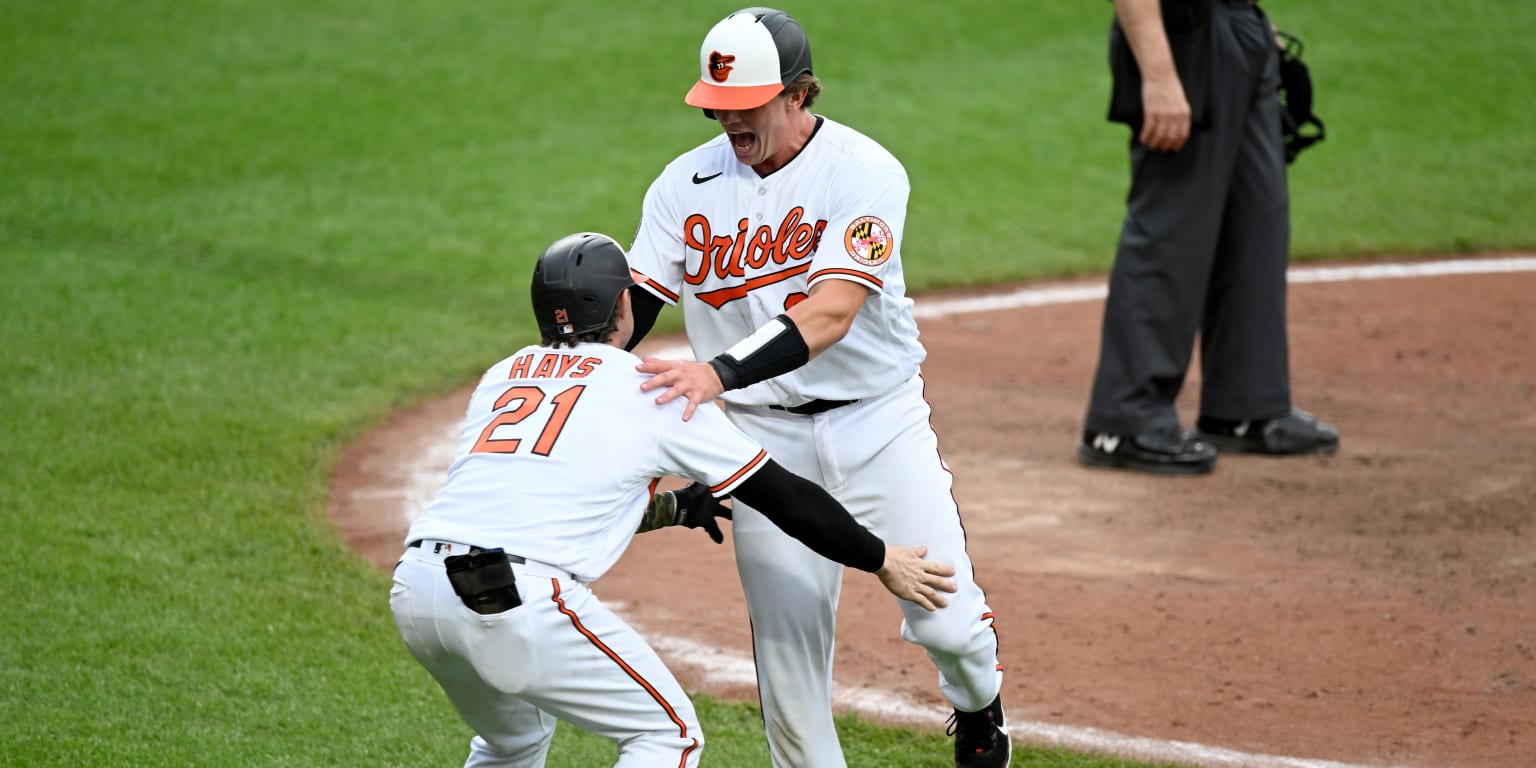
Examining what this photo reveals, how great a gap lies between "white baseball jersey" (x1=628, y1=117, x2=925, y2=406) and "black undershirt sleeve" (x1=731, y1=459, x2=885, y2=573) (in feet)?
1.77

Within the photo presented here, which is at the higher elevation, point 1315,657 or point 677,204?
point 677,204

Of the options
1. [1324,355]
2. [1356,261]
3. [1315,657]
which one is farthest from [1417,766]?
[1356,261]

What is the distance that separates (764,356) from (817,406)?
398 mm

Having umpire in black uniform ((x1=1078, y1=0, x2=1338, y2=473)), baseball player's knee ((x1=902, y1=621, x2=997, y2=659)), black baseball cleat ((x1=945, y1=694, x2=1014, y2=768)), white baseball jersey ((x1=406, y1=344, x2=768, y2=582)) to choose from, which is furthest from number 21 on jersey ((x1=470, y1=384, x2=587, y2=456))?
umpire in black uniform ((x1=1078, y1=0, x2=1338, y2=473))

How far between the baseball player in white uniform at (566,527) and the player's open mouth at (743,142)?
1.53 ft

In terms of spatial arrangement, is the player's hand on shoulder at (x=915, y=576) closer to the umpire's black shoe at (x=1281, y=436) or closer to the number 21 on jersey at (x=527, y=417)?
the number 21 on jersey at (x=527, y=417)

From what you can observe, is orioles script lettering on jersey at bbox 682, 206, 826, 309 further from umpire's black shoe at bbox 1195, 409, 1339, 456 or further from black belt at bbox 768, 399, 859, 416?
umpire's black shoe at bbox 1195, 409, 1339, 456

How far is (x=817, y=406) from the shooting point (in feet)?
13.0

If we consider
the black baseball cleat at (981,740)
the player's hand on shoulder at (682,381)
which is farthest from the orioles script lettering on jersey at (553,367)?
the black baseball cleat at (981,740)

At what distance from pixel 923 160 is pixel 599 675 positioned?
796cm

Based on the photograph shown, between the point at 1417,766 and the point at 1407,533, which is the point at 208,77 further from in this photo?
the point at 1417,766

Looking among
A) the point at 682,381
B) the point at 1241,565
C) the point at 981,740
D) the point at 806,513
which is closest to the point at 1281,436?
the point at 1241,565

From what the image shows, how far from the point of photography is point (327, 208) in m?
9.81

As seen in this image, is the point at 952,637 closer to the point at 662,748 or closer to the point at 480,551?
the point at 662,748
